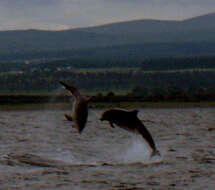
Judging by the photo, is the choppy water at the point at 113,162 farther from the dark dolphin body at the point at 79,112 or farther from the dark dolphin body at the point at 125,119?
the dark dolphin body at the point at 79,112

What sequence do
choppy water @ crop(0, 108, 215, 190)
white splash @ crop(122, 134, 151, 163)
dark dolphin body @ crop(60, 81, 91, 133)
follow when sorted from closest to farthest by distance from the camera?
choppy water @ crop(0, 108, 215, 190) → dark dolphin body @ crop(60, 81, 91, 133) → white splash @ crop(122, 134, 151, 163)

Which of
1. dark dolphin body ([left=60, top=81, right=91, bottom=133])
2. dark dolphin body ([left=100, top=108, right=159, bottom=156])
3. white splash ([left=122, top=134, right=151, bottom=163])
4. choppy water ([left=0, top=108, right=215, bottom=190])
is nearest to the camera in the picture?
choppy water ([left=0, top=108, right=215, bottom=190])

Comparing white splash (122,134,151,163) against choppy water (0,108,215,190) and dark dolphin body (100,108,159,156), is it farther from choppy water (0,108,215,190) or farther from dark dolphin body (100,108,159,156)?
dark dolphin body (100,108,159,156)

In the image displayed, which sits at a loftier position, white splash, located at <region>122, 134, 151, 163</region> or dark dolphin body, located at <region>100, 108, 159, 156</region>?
dark dolphin body, located at <region>100, 108, 159, 156</region>

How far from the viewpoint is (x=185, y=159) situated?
30.9 m

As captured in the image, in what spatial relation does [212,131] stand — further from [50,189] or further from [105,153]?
[50,189]

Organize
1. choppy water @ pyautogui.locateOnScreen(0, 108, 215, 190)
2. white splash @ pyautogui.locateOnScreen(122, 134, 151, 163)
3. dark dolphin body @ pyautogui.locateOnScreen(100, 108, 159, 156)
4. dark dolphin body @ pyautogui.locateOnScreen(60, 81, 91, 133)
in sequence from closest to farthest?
choppy water @ pyautogui.locateOnScreen(0, 108, 215, 190) → dark dolphin body @ pyautogui.locateOnScreen(60, 81, 91, 133) → dark dolphin body @ pyautogui.locateOnScreen(100, 108, 159, 156) → white splash @ pyautogui.locateOnScreen(122, 134, 151, 163)

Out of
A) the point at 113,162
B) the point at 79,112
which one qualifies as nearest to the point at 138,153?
the point at 113,162

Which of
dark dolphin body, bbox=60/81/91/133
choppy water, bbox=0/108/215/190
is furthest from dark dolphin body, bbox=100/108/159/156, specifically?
choppy water, bbox=0/108/215/190

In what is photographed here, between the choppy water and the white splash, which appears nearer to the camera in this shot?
the choppy water

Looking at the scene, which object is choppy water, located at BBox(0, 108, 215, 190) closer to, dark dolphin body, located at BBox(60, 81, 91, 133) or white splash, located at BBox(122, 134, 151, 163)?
white splash, located at BBox(122, 134, 151, 163)

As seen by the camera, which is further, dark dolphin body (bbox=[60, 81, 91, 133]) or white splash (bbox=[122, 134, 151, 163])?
white splash (bbox=[122, 134, 151, 163])

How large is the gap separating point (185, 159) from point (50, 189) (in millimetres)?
9108

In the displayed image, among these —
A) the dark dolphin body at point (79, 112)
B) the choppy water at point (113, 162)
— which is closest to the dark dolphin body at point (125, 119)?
the dark dolphin body at point (79, 112)
